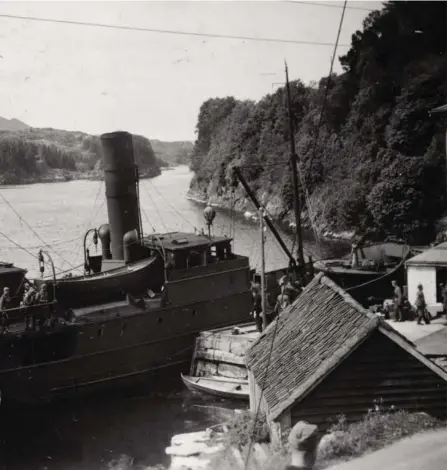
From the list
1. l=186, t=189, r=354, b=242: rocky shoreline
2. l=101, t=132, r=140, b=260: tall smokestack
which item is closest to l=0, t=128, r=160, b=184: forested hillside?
l=186, t=189, r=354, b=242: rocky shoreline

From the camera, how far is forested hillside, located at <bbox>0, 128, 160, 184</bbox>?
8319cm

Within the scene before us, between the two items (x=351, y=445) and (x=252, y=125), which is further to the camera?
(x=252, y=125)

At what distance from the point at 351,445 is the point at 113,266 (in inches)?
677

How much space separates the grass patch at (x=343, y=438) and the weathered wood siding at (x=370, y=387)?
0.74 ft

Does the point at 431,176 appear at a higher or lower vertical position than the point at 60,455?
higher

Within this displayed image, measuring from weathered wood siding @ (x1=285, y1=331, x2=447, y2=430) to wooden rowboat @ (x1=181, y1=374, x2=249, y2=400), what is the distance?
8.69 m

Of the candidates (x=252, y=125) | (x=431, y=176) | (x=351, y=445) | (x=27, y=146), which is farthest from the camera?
(x=27, y=146)

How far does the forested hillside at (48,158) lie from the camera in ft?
273

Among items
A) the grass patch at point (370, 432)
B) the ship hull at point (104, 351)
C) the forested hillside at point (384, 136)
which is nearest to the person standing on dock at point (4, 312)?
the ship hull at point (104, 351)

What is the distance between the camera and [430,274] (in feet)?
75.5

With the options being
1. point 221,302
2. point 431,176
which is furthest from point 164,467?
point 431,176

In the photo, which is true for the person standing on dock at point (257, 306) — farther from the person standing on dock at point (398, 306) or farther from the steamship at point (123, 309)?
the person standing on dock at point (398, 306)

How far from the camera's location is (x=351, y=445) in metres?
10.5

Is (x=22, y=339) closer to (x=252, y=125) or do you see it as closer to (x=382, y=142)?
(x=382, y=142)
